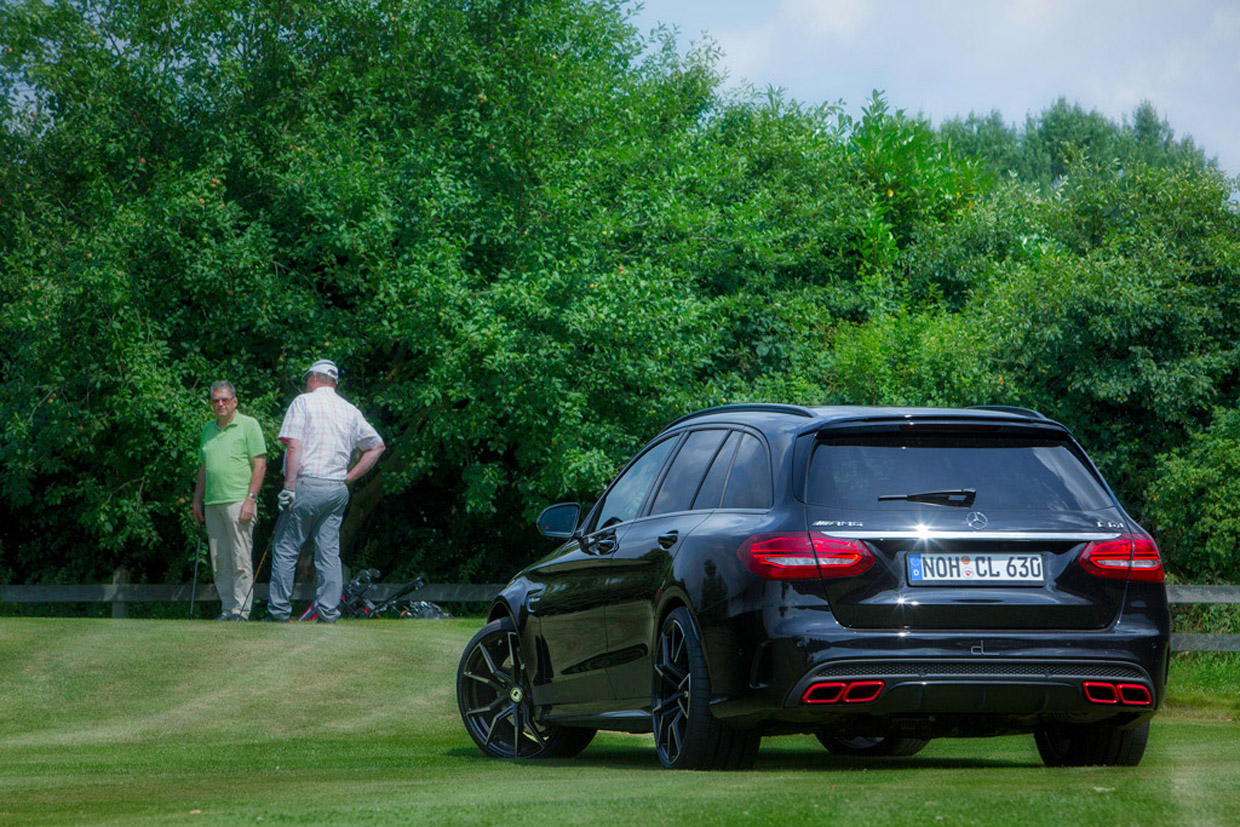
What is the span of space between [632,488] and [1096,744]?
249 centimetres

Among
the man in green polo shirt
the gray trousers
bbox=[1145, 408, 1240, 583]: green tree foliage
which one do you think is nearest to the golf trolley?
the man in green polo shirt

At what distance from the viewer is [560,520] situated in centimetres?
824

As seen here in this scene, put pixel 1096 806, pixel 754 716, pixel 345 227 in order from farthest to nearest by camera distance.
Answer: pixel 345 227 → pixel 754 716 → pixel 1096 806

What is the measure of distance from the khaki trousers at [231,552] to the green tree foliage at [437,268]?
4.18 metres

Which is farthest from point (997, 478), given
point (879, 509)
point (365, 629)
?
point (365, 629)

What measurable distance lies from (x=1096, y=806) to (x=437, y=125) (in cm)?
1673

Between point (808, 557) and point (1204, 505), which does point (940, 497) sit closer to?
point (808, 557)

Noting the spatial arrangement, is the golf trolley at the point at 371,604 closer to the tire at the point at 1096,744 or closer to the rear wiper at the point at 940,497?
the tire at the point at 1096,744

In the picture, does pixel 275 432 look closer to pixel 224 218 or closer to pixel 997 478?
pixel 224 218

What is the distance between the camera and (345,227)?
19.8m

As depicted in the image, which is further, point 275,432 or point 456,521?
point 456,521

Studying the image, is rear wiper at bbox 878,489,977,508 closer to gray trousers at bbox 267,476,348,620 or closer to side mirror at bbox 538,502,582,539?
side mirror at bbox 538,502,582,539

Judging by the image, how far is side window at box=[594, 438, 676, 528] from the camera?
8.02 m

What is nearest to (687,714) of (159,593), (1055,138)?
(159,593)
